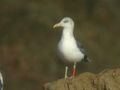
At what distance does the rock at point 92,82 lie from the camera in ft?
40.4

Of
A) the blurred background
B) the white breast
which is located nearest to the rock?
the white breast

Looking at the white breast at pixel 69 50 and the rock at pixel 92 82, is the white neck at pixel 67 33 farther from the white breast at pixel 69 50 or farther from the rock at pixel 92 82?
the rock at pixel 92 82

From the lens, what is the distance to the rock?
12320mm

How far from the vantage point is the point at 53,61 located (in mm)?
28703

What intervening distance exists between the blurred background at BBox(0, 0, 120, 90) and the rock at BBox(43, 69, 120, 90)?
1305cm

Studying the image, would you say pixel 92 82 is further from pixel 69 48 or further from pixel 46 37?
pixel 46 37

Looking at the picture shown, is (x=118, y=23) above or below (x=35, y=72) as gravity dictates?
above

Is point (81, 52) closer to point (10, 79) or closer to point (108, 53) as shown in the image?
point (10, 79)

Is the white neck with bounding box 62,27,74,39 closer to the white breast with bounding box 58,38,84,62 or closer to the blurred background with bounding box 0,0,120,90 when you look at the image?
the white breast with bounding box 58,38,84,62

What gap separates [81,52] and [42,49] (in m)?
13.7

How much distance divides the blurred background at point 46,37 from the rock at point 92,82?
1305 cm

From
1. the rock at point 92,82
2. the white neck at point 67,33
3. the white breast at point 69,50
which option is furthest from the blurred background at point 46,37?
the rock at point 92,82

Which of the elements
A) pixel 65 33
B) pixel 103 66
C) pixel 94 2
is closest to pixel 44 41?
pixel 103 66

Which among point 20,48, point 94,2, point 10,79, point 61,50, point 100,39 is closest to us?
point 61,50
